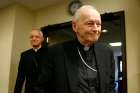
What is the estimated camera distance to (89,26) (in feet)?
4.48

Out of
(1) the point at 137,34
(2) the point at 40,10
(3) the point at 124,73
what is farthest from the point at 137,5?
(2) the point at 40,10

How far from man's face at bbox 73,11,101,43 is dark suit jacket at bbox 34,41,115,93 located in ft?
0.34

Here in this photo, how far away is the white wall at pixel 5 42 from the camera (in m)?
3.45

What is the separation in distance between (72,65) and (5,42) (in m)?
2.45

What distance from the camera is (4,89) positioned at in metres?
3.42

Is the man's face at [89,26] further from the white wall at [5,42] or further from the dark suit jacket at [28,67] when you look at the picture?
the white wall at [5,42]

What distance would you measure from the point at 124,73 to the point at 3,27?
6.67ft

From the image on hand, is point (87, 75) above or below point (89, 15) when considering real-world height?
below

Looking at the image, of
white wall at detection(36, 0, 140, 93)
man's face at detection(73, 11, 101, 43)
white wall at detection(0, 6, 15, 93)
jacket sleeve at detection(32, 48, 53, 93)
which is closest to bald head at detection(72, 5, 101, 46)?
man's face at detection(73, 11, 101, 43)

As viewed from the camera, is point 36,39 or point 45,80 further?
point 36,39

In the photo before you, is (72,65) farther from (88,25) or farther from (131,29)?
(131,29)

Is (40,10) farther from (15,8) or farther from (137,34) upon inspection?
(137,34)

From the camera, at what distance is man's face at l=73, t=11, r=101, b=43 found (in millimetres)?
1363

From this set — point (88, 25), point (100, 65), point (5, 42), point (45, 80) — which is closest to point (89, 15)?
point (88, 25)
